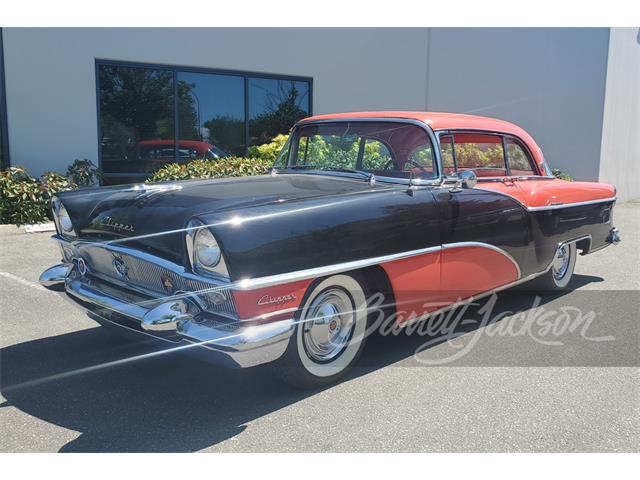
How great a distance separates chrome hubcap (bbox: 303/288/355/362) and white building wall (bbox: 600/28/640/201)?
38.4 ft

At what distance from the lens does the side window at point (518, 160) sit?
489 cm

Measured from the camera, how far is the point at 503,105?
1283cm

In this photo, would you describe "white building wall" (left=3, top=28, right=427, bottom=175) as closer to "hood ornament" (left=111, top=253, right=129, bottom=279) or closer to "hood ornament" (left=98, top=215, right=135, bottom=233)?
"hood ornament" (left=98, top=215, right=135, bottom=233)

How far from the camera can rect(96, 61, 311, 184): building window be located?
31.0ft

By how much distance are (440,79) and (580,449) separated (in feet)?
34.8

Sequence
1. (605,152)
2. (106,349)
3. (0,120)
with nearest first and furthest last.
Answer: (106,349), (0,120), (605,152)

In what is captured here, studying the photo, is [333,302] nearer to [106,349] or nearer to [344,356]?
[344,356]

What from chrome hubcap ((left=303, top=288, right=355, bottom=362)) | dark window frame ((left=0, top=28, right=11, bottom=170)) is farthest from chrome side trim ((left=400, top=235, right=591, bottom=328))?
dark window frame ((left=0, top=28, right=11, bottom=170))

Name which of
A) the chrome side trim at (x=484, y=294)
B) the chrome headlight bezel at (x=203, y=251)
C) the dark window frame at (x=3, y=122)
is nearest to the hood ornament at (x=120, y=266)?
the chrome headlight bezel at (x=203, y=251)

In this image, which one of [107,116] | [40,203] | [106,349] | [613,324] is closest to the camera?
[106,349]

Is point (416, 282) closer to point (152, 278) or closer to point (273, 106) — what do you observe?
point (152, 278)

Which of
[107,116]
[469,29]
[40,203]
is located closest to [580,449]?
[40,203]

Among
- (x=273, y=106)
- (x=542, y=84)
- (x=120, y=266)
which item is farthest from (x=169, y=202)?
(x=542, y=84)

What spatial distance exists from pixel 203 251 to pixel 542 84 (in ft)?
39.2
